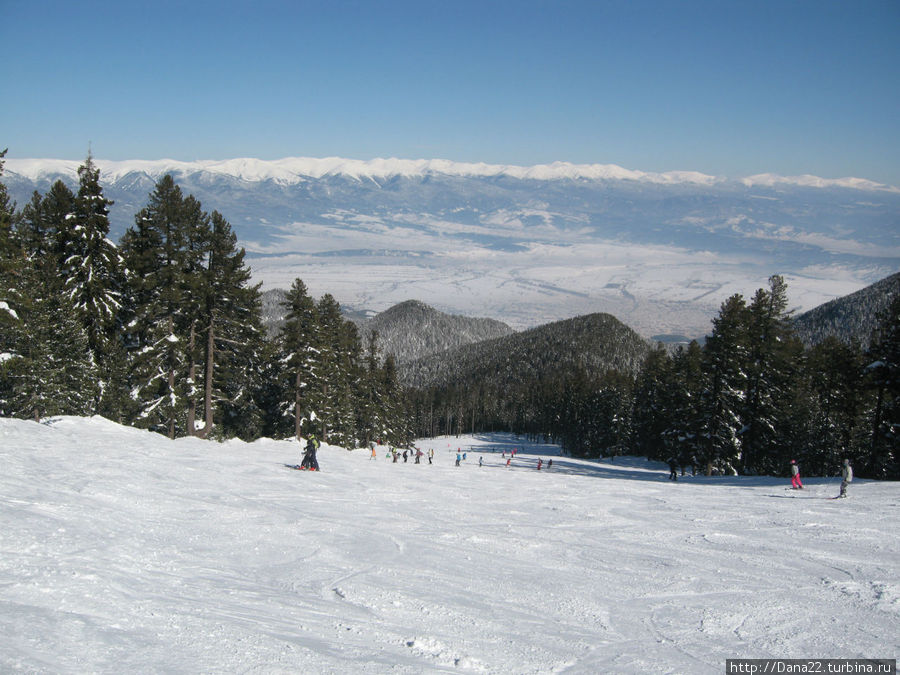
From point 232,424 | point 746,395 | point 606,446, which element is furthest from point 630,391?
point 232,424

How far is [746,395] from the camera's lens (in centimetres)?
4166

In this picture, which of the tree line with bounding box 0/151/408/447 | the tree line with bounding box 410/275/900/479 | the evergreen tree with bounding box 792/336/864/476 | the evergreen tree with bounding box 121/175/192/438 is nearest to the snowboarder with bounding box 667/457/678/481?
the tree line with bounding box 410/275/900/479

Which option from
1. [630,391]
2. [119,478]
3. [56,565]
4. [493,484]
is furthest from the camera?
[630,391]

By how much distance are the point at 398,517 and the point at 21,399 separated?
2605cm

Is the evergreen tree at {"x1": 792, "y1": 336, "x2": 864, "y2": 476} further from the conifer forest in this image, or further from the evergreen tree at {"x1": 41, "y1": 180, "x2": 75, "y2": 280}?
the evergreen tree at {"x1": 41, "y1": 180, "x2": 75, "y2": 280}

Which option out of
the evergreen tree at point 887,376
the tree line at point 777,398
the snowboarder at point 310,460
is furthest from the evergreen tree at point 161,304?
the evergreen tree at point 887,376

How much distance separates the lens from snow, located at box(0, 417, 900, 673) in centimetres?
755

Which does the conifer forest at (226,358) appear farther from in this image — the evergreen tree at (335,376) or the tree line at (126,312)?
the evergreen tree at (335,376)

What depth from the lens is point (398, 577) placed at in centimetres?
1119

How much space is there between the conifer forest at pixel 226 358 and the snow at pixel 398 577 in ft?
36.7

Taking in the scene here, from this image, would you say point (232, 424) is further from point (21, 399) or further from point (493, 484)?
point (493, 484)

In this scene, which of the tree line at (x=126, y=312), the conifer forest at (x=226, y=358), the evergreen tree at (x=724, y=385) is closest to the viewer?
the tree line at (x=126, y=312)

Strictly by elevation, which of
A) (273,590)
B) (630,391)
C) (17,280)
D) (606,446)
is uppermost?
(17,280)

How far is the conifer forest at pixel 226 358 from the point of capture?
3097 cm
